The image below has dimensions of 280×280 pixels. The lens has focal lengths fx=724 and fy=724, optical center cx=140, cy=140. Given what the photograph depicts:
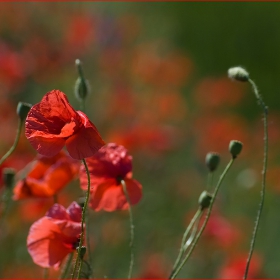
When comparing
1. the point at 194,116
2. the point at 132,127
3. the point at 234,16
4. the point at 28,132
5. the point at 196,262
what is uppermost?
the point at 234,16

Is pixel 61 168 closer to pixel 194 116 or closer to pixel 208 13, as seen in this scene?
pixel 194 116

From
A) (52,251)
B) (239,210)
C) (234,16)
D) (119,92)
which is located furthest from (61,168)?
(234,16)

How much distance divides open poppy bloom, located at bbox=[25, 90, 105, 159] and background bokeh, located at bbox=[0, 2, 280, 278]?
2.83 feet

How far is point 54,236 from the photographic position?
4.07ft

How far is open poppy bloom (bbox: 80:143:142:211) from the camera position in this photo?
53.6 inches

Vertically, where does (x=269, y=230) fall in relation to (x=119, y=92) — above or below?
below

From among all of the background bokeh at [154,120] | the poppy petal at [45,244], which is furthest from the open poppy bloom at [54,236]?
the background bokeh at [154,120]

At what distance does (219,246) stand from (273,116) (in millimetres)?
2238

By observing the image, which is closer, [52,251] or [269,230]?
[52,251]

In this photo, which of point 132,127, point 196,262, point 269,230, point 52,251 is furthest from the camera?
point 269,230

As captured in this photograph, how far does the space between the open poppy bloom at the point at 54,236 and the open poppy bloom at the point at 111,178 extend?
118mm

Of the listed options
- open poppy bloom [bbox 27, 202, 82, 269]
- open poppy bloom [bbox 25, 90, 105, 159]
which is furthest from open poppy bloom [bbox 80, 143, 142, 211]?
open poppy bloom [bbox 25, 90, 105, 159]

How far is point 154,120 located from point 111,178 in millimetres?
2892

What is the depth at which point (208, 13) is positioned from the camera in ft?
25.3
